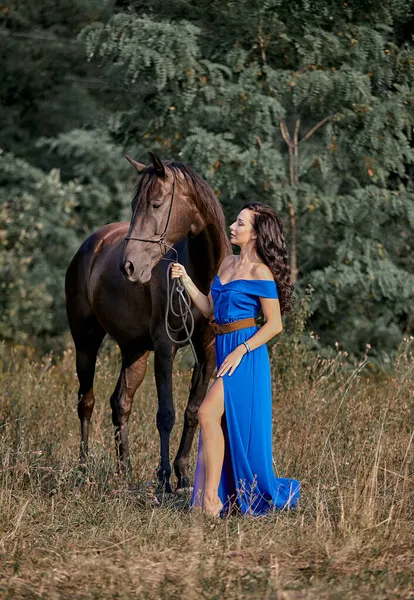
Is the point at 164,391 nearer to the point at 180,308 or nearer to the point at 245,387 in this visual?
the point at 180,308

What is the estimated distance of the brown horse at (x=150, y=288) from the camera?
19.5ft

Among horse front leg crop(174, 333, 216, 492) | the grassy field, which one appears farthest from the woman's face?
the grassy field

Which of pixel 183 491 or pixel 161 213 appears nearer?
pixel 161 213

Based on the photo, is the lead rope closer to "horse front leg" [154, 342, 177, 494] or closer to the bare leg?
"horse front leg" [154, 342, 177, 494]

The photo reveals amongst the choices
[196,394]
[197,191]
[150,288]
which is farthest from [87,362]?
[197,191]

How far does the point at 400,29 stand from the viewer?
10.6 meters

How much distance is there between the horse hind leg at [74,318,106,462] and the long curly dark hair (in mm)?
2982

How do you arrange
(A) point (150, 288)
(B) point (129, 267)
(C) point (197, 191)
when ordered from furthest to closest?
(A) point (150, 288), (C) point (197, 191), (B) point (129, 267)

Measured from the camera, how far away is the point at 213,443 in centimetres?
534

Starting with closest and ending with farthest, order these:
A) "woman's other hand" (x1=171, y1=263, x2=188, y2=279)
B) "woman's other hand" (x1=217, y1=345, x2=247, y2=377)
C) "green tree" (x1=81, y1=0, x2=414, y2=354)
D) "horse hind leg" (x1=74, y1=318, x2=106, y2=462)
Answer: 1. "woman's other hand" (x1=217, y1=345, x2=247, y2=377)
2. "woman's other hand" (x1=171, y1=263, x2=188, y2=279)
3. "horse hind leg" (x1=74, y1=318, x2=106, y2=462)
4. "green tree" (x1=81, y1=0, x2=414, y2=354)

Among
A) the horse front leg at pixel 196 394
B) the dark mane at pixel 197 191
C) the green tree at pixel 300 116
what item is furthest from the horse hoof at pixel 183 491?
the green tree at pixel 300 116

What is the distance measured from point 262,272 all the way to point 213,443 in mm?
1002

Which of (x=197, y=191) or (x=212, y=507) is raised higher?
(x=197, y=191)

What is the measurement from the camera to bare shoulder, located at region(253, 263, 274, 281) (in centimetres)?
536
